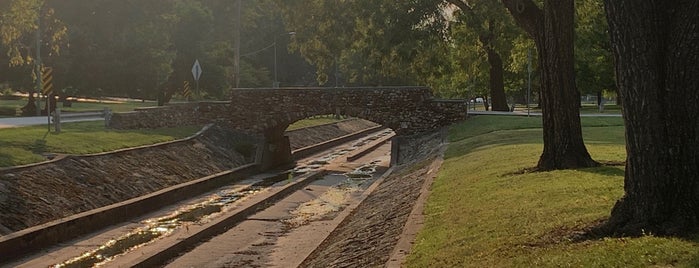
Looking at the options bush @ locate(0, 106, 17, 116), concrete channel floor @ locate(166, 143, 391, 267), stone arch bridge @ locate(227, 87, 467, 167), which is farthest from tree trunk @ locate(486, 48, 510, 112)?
bush @ locate(0, 106, 17, 116)

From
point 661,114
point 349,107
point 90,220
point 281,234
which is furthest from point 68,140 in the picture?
point 661,114

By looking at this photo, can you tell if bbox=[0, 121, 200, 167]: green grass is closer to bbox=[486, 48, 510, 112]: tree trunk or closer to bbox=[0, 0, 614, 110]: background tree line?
bbox=[0, 0, 614, 110]: background tree line

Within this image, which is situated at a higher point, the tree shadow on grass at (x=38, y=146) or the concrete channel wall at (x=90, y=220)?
the tree shadow on grass at (x=38, y=146)

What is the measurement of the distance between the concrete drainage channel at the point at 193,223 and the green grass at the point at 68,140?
4014mm

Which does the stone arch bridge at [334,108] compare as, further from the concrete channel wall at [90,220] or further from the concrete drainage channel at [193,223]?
the concrete channel wall at [90,220]

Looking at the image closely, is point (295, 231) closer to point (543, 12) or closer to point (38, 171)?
point (38, 171)

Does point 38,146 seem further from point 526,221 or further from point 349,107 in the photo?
point 349,107

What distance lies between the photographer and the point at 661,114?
8.80m

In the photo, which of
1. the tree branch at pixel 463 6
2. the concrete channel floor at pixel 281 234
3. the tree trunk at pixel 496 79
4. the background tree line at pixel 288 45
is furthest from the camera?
the tree trunk at pixel 496 79

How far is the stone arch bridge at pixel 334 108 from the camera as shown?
4297cm

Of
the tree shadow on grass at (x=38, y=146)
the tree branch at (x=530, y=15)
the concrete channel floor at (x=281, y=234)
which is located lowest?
the concrete channel floor at (x=281, y=234)

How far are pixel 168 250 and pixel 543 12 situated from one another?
9.80m

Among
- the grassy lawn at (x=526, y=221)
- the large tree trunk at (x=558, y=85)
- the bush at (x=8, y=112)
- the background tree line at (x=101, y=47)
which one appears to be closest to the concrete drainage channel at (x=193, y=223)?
the grassy lawn at (x=526, y=221)

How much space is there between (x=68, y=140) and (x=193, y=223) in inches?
298
